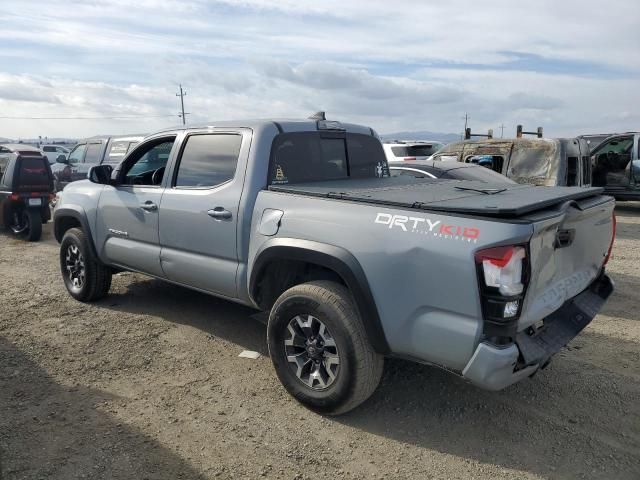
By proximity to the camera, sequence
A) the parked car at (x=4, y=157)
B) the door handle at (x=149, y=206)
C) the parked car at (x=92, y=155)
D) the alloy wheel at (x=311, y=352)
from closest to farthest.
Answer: the alloy wheel at (x=311, y=352) < the door handle at (x=149, y=206) < the parked car at (x=4, y=157) < the parked car at (x=92, y=155)

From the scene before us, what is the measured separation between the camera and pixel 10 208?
959 centimetres

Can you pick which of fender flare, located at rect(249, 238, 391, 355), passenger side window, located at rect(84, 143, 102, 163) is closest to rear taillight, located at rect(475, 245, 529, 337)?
fender flare, located at rect(249, 238, 391, 355)

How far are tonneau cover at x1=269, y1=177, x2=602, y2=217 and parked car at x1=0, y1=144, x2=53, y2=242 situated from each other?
290 inches

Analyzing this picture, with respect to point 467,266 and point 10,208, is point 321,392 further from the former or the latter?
point 10,208

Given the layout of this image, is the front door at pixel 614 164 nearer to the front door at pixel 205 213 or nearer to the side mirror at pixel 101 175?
the front door at pixel 205 213

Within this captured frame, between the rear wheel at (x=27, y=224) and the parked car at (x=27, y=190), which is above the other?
the parked car at (x=27, y=190)

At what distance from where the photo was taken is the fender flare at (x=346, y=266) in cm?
306

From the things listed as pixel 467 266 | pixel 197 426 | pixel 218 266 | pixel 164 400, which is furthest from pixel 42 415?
pixel 467 266

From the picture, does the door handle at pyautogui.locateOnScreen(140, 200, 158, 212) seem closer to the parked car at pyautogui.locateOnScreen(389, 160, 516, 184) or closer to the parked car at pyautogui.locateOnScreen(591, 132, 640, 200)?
the parked car at pyautogui.locateOnScreen(389, 160, 516, 184)

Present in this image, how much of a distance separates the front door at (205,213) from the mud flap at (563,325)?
6.98ft

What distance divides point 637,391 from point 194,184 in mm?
3770

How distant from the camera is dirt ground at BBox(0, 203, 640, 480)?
293 centimetres

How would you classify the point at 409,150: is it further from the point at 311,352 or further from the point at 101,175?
the point at 311,352

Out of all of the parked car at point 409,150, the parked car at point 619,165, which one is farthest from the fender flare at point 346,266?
the parked car at point 619,165
